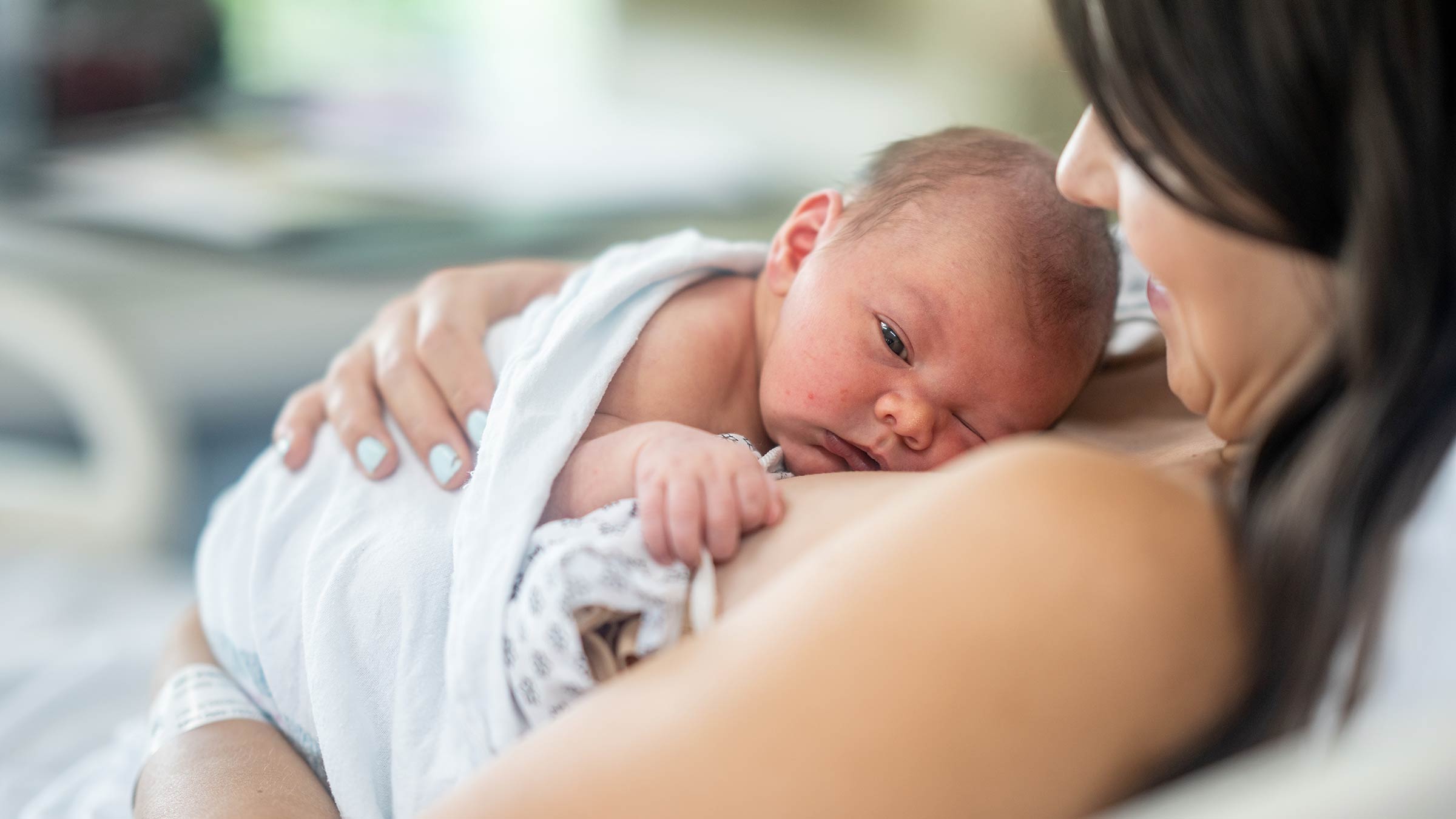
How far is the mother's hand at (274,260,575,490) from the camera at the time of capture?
1031 millimetres

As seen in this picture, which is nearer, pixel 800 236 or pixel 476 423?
pixel 476 423

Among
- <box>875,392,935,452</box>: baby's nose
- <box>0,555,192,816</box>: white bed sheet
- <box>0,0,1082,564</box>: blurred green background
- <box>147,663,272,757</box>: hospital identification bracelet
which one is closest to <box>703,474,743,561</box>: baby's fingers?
<box>875,392,935,452</box>: baby's nose

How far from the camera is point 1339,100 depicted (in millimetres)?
601

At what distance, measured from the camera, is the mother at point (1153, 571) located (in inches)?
22.3

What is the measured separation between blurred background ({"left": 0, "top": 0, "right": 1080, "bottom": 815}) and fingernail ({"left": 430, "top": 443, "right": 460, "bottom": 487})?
1.64ft

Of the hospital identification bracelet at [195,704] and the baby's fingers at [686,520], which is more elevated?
the baby's fingers at [686,520]

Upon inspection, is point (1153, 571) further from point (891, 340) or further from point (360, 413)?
point (360, 413)

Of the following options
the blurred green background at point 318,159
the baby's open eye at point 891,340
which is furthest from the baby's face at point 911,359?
the blurred green background at point 318,159

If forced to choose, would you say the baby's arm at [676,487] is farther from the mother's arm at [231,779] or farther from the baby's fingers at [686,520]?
the mother's arm at [231,779]

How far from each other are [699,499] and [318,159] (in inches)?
109

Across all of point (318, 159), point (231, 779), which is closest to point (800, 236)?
point (231, 779)

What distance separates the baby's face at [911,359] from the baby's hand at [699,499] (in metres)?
0.21

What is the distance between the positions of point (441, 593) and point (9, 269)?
2.12m

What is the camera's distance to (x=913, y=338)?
1017mm
